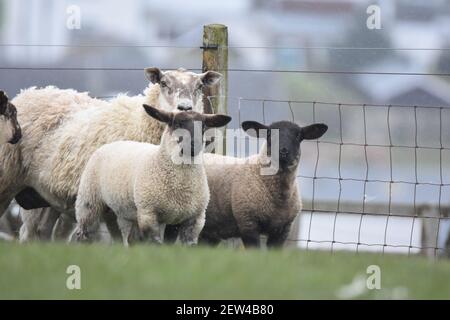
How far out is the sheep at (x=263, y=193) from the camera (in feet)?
31.4

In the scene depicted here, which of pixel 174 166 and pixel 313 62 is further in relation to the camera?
pixel 313 62

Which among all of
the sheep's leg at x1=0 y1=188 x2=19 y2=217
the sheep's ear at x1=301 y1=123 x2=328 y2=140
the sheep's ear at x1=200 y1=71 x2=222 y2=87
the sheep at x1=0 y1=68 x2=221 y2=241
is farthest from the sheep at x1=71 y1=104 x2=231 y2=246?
the sheep's leg at x1=0 y1=188 x2=19 y2=217

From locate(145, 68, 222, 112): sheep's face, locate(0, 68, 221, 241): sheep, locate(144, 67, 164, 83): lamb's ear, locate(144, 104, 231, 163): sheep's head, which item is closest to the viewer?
locate(144, 104, 231, 163): sheep's head

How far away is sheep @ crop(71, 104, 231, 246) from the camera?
8820 millimetres

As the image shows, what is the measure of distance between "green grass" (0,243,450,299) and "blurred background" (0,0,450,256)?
17.0 meters

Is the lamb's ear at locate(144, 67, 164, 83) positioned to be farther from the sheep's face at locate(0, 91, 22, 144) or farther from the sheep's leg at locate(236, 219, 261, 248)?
the sheep's leg at locate(236, 219, 261, 248)

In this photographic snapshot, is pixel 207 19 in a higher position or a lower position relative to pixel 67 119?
higher

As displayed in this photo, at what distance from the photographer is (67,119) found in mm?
11070

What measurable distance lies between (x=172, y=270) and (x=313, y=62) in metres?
31.6

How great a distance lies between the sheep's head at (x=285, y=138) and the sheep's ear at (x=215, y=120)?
567mm

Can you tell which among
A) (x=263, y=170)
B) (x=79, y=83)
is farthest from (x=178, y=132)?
(x=79, y=83)
